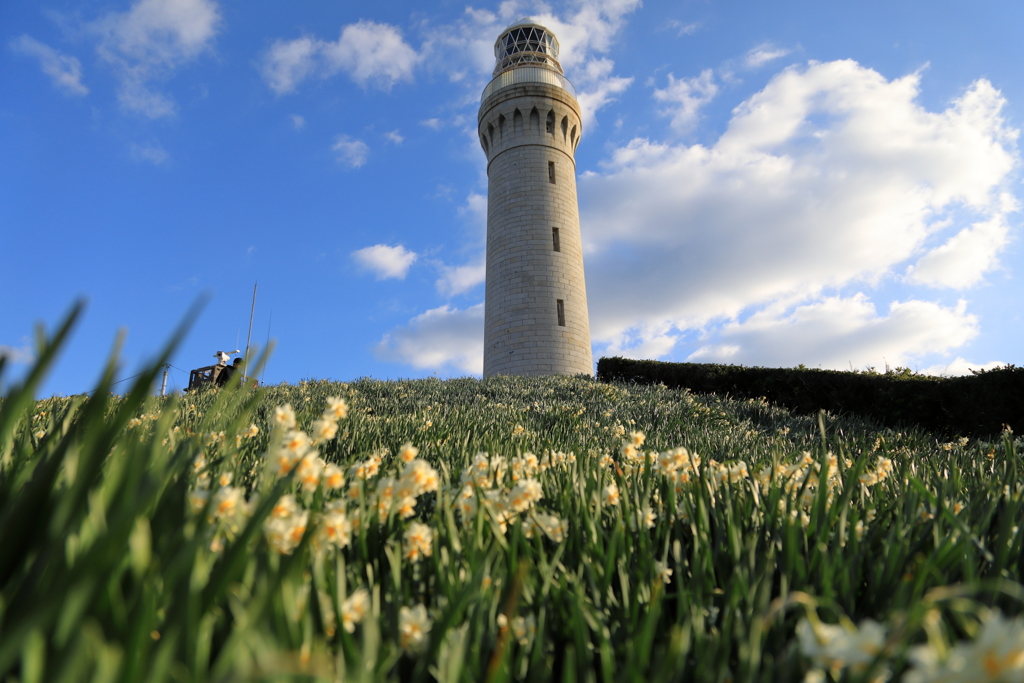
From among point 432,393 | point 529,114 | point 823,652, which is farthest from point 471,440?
point 529,114

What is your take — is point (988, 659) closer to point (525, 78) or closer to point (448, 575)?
point (448, 575)

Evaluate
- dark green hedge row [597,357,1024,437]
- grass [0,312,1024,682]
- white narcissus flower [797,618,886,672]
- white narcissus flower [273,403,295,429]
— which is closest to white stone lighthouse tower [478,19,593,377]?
dark green hedge row [597,357,1024,437]

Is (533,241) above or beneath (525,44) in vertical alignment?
beneath

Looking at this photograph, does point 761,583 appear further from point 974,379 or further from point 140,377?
point 974,379

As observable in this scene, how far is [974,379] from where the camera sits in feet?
29.6

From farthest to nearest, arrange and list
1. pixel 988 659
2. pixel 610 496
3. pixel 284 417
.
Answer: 1. pixel 610 496
2. pixel 284 417
3. pixel 988 659

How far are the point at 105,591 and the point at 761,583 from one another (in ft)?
4.50

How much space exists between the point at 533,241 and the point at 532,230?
0.48m

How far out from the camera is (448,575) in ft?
4.73

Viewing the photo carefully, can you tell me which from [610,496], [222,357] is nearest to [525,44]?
[222,357]

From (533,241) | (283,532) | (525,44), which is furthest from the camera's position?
(525,44)

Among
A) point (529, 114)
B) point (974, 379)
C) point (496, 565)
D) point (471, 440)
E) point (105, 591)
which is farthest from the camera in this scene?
point (529, 114)

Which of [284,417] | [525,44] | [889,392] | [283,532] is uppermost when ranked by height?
[525,44]

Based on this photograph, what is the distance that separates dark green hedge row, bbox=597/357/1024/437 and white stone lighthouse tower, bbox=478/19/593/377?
22.3 feet
